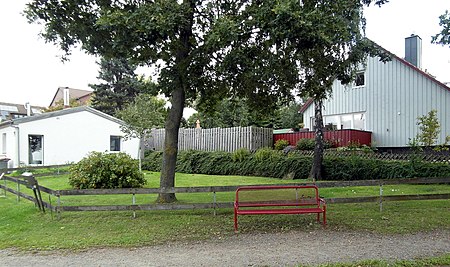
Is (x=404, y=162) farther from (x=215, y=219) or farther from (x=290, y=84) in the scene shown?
(x=215, y=219)

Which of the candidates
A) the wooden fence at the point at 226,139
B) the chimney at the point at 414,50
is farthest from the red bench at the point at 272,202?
the chimney at the point at 414,50

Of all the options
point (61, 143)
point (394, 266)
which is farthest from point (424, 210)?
point (61, 143)

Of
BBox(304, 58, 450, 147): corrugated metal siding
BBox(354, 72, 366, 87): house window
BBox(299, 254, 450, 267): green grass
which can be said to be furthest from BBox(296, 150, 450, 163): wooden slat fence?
BBox(299, 254, 450, 267): green grass

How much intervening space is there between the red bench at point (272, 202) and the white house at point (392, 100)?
12.8 meters

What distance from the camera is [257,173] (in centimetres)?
1698

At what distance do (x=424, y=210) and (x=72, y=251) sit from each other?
26.1 feet

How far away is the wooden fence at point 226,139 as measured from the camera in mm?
19859

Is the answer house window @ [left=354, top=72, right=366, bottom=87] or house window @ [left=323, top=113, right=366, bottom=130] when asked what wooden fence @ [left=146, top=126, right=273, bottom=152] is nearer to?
house window @ [left=323, top=113, right=366, bottom=130]

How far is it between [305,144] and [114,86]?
25.8 meters

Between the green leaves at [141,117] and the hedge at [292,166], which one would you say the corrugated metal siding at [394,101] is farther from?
the green leaves at [141,117]

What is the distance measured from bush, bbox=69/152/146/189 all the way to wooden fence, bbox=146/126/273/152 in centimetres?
860

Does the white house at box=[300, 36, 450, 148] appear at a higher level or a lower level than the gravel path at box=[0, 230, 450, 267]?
higher

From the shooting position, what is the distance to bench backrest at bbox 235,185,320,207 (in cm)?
732

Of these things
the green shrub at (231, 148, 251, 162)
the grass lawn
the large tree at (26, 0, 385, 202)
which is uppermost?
the large tree at (26, 0, 385, 202)
